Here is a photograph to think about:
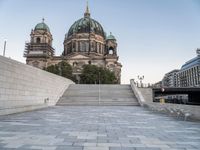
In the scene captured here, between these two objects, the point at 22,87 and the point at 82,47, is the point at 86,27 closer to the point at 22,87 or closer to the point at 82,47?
the point at 82,47

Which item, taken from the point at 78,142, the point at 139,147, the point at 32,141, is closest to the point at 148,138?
the point at 139,147

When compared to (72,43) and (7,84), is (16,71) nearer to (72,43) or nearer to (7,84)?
(7,84)

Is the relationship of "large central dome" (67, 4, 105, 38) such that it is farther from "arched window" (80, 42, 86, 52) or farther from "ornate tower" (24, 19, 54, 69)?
"ornate tower" (24, 19, 54, 69)

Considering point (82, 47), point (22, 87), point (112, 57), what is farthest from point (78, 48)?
point (22, 87)

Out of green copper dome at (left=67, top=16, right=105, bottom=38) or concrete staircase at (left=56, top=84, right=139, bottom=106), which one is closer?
concrete staircase at (left=56, top=84, right=139, bottom=106)

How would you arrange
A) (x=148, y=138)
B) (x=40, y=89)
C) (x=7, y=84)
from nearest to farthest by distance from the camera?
(x=148, y=138) < (x=7, y=84) < (x=40, y=89)

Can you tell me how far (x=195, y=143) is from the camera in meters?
5.25

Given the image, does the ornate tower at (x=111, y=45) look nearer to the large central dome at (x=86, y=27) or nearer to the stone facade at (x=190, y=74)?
the large central dome at (x=86, y=27)

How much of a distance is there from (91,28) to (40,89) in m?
62.4

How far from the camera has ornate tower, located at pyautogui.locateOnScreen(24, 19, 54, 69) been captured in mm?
71875

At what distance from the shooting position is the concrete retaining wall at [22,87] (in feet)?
38.3

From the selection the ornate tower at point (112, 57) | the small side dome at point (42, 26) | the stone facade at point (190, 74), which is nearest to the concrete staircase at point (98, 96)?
the ornate tower at point (112, 57)

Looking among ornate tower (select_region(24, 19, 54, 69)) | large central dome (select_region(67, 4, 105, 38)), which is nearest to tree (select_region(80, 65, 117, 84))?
ornate tower (select_region(24, 19, 54, 69))

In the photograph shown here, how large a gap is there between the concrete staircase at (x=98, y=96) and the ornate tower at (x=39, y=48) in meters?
47.1
